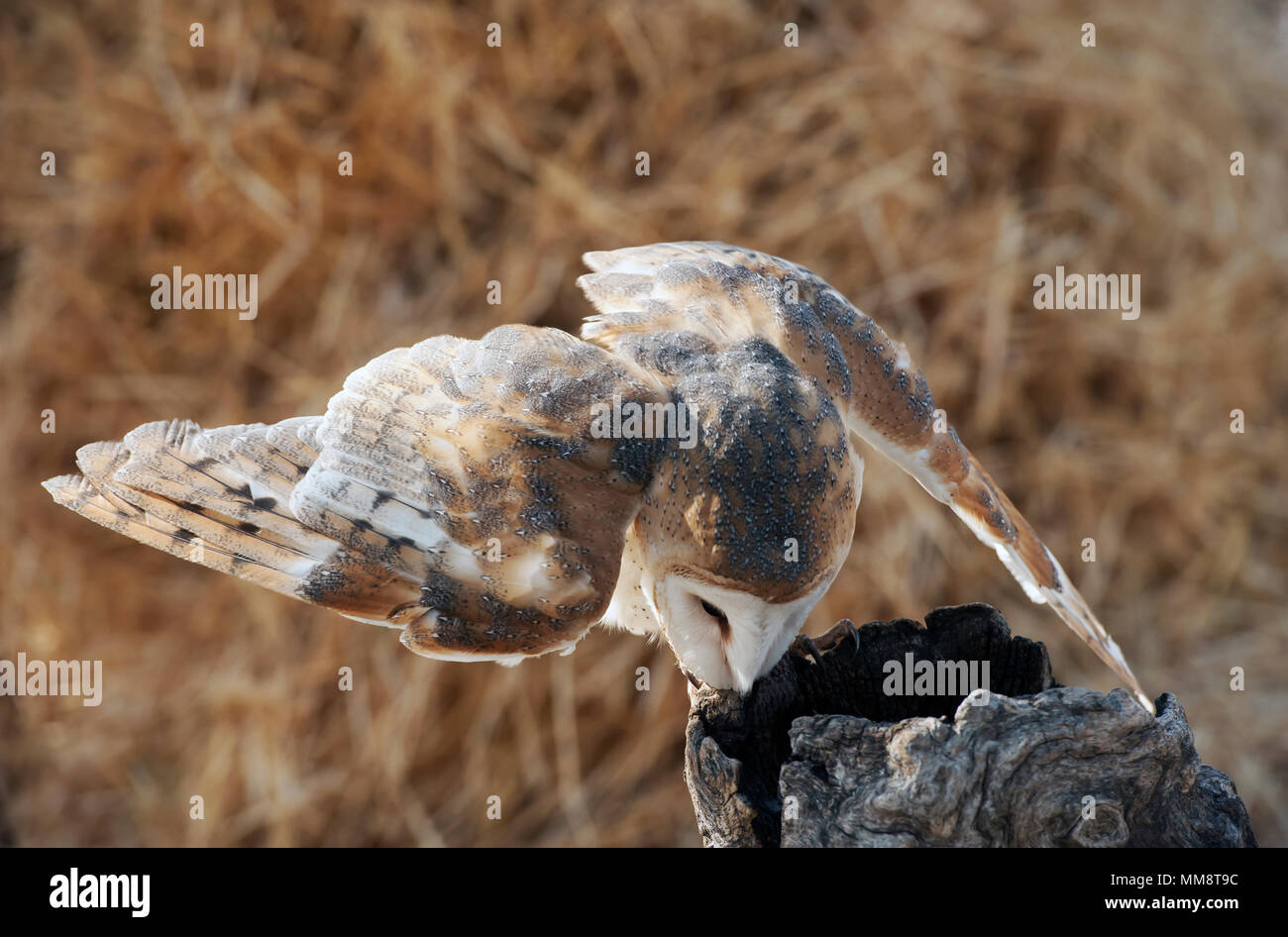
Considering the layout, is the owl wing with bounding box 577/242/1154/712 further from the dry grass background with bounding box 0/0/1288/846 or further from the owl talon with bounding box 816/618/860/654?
the dry grass background with bounding box 0/0/1288/846

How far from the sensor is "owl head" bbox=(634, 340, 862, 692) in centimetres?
99

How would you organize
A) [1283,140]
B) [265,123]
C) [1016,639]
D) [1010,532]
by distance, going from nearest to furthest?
[1016,639], [1010,532], [265,123], [1283,140]

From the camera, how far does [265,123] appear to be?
2.51m

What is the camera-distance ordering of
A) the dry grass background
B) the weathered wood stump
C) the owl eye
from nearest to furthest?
the weathered wood stump → the owl eye → the dry grass background

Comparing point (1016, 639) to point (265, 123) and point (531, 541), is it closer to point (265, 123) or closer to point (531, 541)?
point (531, 541)

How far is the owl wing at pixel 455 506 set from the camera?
1.03m

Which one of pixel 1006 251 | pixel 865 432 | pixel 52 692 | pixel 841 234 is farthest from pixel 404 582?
pixel 52 692

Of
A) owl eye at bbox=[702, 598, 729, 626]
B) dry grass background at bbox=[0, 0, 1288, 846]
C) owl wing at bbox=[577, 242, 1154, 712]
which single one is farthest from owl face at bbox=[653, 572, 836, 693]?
dry grass background at bbox=[0, 0, 1288, 846]

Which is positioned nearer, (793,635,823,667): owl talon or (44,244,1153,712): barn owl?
(44,244,1153,712): barn owl

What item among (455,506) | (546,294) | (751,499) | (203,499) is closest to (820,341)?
(751,499)

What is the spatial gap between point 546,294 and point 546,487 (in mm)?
1527

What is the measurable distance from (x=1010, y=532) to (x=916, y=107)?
1.60 metres

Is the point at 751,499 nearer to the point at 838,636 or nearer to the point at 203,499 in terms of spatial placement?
the point at 838,636

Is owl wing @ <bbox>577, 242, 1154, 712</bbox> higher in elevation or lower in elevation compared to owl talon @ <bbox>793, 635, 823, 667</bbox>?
higher
